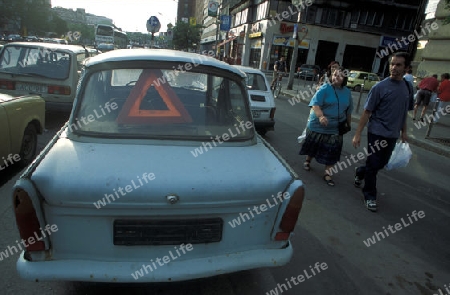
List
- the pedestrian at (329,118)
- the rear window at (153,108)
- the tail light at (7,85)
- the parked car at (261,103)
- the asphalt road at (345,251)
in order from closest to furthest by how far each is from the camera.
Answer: the rear window at (153,108) → the asphalt road at (345,251) → the pedestrian at (329,118) → the tail light at (7,85) → the parked car at (261,103)

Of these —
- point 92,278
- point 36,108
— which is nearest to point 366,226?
point 92,278

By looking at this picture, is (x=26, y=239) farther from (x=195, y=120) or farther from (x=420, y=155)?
(x=420, y=155)

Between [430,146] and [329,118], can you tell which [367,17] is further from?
[329,118]

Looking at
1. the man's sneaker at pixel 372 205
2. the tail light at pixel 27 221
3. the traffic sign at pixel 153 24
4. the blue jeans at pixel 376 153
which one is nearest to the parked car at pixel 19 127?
the tail light at pixel 27 221

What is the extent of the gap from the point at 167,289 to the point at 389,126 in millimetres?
3335

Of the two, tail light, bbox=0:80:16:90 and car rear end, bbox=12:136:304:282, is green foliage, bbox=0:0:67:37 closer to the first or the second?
tail light, bbox=0:80:16:90

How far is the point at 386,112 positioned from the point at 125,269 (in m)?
3.62

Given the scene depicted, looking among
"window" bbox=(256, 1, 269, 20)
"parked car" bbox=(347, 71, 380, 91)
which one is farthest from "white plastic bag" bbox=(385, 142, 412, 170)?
"window" bbox=(256, 1, 269, 20)

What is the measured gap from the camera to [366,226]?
3949mm

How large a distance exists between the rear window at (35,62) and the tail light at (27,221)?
231 inches

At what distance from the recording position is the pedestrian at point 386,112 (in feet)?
13.1

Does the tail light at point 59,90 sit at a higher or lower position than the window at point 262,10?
lower

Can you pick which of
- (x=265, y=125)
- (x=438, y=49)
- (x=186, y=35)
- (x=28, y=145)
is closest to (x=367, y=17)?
(x=438, y=49)

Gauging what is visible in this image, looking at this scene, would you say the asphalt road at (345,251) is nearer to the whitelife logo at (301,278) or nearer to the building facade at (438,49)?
the whitelife logo at (301,278)
